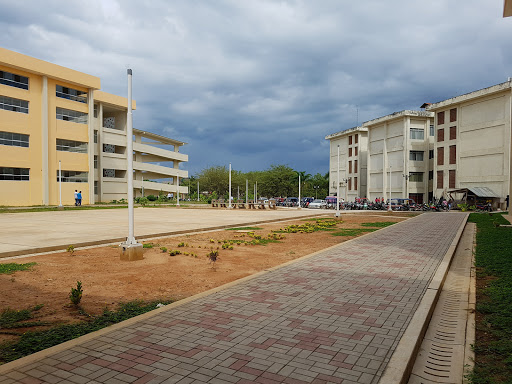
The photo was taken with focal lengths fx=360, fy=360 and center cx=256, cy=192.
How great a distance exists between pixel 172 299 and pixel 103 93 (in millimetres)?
48245

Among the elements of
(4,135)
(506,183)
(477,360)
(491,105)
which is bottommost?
(477,360)

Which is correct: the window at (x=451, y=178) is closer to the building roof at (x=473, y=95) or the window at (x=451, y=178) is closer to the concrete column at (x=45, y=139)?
the building roof at (x=473, y=95)

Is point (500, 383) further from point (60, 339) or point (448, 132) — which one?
point (448, 132)

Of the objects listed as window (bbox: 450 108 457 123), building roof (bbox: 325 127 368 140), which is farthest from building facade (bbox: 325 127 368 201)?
window (bbox: 450 108 457 123)

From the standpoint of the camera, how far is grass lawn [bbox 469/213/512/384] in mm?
3467

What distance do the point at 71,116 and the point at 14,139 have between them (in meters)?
7.42

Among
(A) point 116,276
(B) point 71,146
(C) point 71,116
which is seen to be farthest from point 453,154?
(A) point 116,276

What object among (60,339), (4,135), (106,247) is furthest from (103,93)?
(60,339)

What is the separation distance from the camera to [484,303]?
5508mm

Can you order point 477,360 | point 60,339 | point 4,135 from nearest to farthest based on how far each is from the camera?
point 477,360, point 60,339, point 4,135

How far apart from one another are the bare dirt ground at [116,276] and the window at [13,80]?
113ft

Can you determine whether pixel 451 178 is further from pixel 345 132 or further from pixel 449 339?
pixel 449 339

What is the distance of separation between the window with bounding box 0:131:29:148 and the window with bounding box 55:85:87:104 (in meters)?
6.47

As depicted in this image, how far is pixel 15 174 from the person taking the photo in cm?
3675
